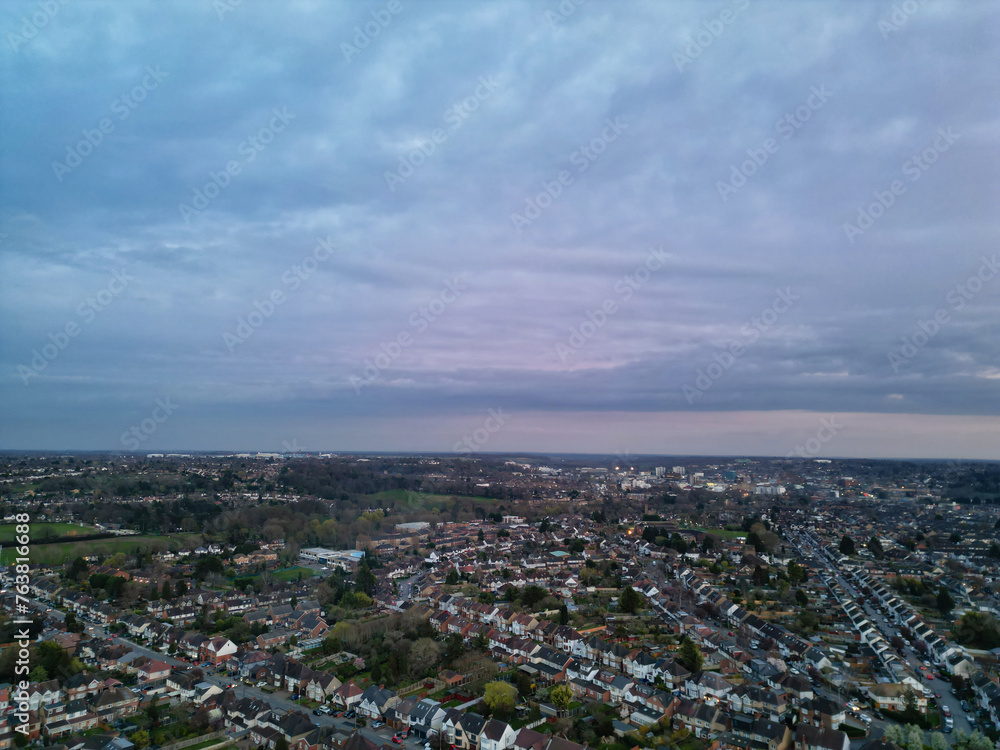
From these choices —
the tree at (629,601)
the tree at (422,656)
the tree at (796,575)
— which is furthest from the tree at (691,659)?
the tree at (796,575)

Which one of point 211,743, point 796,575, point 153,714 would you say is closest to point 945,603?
point 796,575

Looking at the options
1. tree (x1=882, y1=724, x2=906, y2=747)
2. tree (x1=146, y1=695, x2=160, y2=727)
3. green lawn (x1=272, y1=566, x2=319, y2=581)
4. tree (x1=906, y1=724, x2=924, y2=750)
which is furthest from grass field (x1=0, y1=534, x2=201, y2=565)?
tree (x1=906, y1=724, x2=924, y2=750)

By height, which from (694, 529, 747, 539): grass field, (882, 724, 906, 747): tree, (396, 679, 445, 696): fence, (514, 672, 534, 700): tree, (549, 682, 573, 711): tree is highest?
(882, 724, 906, 747): tree

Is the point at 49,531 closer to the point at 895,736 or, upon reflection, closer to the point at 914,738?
the point at 895,736

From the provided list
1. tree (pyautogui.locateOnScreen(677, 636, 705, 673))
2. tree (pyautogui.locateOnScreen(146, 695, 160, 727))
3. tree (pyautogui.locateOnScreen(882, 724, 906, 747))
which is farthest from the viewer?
tree (pyautogui.locateOnScreen(677, 636, 705, 673))

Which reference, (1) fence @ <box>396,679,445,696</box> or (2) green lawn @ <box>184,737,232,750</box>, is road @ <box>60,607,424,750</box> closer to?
(1) fence @ <box>396,679,445,696</box>

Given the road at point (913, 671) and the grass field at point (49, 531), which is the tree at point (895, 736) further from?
the grass field at point (49, 531)
